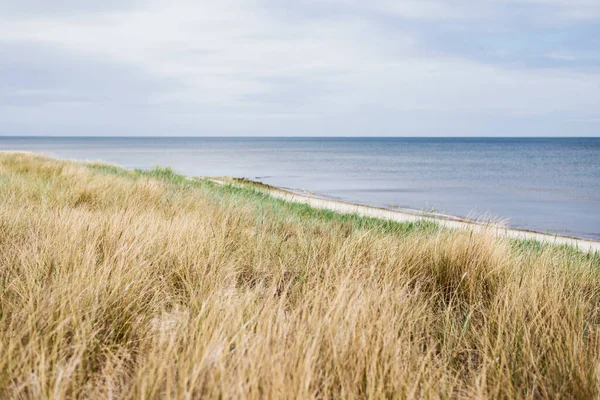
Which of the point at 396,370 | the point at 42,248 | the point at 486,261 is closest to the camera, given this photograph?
the point at 396,370

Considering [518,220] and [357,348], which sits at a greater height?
[357,348]

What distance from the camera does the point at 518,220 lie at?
622 inches

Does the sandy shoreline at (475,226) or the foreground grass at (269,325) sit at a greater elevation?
the foreground grass at (269,325)

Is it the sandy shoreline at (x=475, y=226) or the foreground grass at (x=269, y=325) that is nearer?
the foreground grass at (x=269, y=325)

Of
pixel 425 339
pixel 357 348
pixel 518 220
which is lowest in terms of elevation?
pixel 518 220

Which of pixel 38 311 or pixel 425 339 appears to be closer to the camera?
pixel 38 311

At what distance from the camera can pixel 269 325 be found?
182cm

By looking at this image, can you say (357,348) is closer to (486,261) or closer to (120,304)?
(120,304)

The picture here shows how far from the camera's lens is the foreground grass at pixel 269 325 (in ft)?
5.43

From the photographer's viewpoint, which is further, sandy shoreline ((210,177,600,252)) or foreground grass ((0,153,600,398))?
sandy shoreline ((210,177,600,252))

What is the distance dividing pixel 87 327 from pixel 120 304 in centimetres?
38

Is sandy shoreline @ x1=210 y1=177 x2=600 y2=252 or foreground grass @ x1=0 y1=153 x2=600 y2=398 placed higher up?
foreground grass @ x1=0 y1=153 x2=600 y2=398

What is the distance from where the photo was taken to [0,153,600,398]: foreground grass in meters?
1.65

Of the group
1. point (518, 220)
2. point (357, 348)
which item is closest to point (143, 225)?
point (357, 348)
